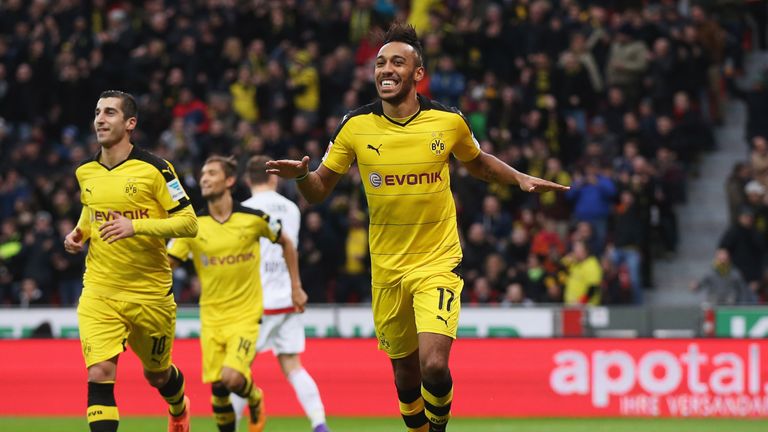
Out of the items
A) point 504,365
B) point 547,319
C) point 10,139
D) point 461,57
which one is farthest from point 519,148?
point 10,139

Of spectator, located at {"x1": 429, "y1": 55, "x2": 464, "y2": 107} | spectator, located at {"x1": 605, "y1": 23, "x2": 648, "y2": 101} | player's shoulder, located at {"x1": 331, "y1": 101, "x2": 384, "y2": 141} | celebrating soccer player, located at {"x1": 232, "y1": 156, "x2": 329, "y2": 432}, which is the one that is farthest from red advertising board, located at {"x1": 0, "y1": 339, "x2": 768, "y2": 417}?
spectator, located at {"x1": 605, "y1": 23, "x2": 648, "y2": 101}

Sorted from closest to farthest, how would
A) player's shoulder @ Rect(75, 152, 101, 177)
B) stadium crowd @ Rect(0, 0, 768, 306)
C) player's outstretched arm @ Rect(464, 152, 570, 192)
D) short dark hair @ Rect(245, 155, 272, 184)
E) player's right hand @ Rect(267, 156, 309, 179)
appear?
1. player's right hand @ Rect(267, 156, 309, 179)
2. player's outstretched arm @ Rect(464, 152, 570, 192)
3. player's shoulder @ Rect(75, 152, 101, 177)
4. short dark hair @ Rect(245, 155, 272, 184)
5. stadium crowd @ Rect(0, 0, 768, 306)

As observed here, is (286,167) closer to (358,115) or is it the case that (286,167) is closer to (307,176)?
(307,176)

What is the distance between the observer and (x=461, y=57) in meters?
23.7

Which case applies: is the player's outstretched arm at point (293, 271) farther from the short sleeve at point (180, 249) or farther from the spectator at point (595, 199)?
the spectator at point (595, 199)

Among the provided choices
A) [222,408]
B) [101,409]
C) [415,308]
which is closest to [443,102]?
[222,408]

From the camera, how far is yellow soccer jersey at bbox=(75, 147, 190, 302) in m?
10.3

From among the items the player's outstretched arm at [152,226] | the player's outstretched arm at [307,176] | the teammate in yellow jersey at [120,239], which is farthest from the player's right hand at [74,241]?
the player's outstretched arm at [307,176]

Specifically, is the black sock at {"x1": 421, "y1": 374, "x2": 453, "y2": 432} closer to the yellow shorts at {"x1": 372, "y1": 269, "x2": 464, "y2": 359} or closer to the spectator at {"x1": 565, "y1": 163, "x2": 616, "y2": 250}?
the yellow shorts at {"x1": 372, "y1": 269, "x2": 464, "y2": 359}

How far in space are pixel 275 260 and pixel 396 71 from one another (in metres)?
4.08

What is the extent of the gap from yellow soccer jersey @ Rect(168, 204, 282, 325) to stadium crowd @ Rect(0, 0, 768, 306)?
8063 mm

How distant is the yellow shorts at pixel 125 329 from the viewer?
10180mm

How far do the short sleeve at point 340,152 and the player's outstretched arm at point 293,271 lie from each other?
105 inches

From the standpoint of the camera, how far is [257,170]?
12961 mm
